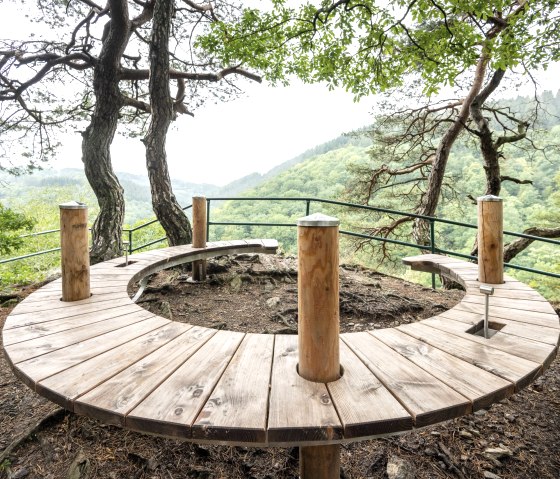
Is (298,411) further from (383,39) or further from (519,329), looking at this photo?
(383,39)

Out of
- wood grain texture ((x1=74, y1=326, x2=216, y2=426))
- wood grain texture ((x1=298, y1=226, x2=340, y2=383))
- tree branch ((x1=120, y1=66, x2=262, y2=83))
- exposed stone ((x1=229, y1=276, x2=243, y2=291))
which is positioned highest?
tree branch ((x1=120, y1=66, x2=262, y2=83))

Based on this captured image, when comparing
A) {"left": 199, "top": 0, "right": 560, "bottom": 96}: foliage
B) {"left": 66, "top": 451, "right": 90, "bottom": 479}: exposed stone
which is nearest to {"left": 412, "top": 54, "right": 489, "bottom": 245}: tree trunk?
{"left": 199, "top": 0, "right": 560, "bottom": 96}: foliage

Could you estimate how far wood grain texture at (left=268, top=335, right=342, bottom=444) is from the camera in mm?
905

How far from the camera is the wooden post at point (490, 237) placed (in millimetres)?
2150

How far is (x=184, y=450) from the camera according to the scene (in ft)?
6.06

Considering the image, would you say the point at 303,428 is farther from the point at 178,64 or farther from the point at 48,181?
the point at 48,181

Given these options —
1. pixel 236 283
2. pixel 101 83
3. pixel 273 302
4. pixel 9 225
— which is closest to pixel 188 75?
pixel 101 83

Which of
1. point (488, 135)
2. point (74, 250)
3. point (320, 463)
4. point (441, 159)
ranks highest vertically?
point (488, 135)

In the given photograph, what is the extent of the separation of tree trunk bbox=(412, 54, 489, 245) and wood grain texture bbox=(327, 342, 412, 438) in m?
6.36

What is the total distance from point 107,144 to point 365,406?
5556 millimetres

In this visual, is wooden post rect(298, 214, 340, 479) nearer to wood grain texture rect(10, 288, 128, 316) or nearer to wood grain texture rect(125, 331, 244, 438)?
wood grain texture rect(125, 331, 244, 438)

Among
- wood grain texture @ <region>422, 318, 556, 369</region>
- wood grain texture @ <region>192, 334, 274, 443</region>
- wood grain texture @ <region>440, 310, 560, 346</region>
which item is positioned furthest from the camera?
wood grain texture @ <region>440, 310, 560, 346</region>

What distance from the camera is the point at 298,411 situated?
98 cm

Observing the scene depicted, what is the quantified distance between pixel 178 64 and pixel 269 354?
26.3ft
